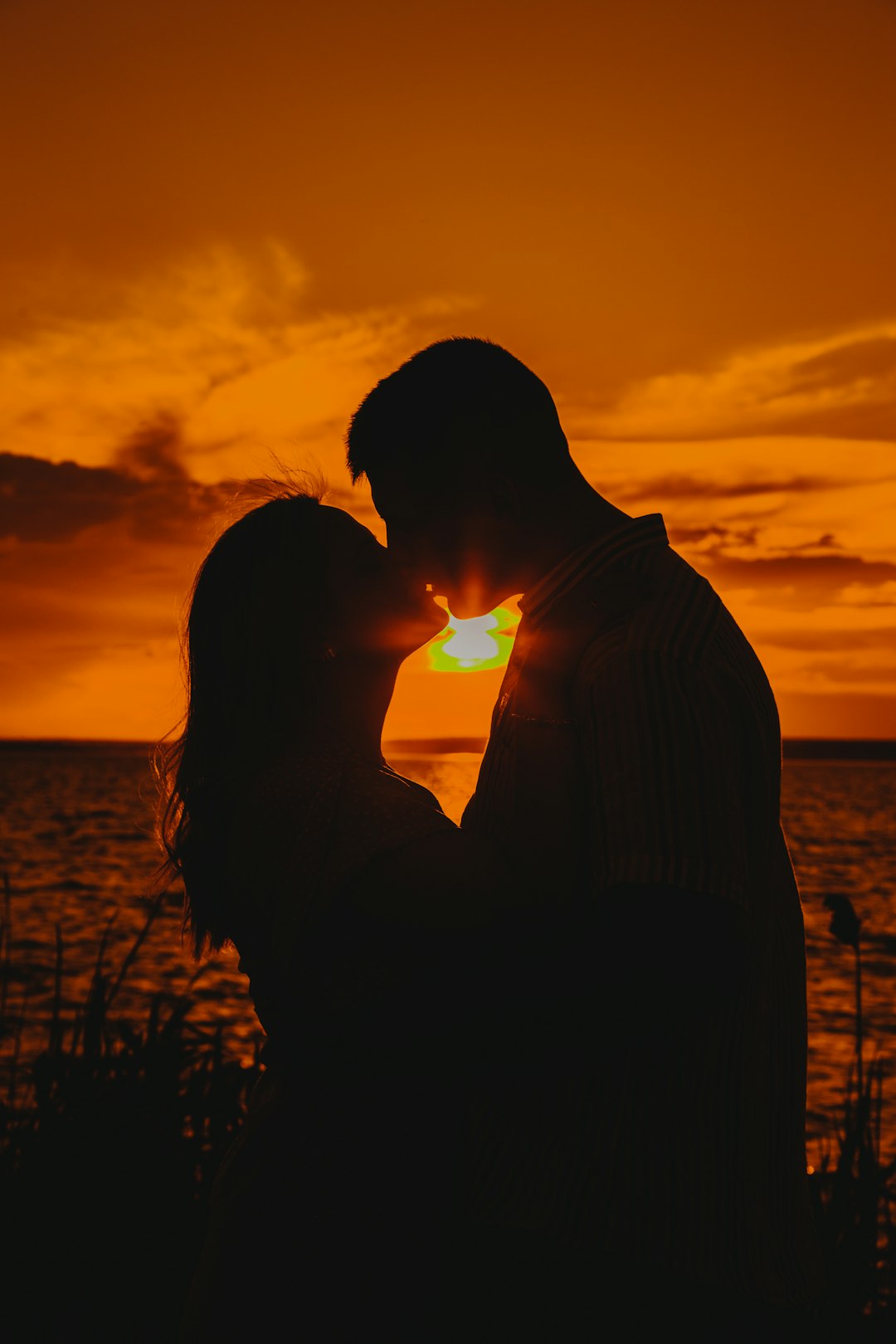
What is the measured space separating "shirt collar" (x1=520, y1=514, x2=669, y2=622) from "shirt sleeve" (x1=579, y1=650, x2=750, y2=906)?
1.19 ft

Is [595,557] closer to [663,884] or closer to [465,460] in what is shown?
[465,460]

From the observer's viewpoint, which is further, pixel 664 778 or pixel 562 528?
pixel 562 528

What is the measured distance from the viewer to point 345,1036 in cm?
214

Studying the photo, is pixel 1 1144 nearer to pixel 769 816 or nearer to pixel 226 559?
pixel 226 559

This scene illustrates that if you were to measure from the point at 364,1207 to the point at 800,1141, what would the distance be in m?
0.85

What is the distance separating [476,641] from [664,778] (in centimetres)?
174

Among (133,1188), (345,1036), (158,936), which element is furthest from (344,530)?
(158,936)

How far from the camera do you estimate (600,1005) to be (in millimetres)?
1684

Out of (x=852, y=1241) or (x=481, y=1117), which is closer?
(x=481, y=1117)

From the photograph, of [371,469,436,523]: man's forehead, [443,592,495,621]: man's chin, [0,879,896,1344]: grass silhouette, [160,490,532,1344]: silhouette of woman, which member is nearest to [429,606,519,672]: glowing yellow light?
[443,592,495,621]: man's chin

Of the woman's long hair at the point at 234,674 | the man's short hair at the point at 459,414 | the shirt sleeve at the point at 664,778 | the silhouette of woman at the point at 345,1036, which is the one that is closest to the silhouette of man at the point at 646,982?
the shirt sleeve at the point at 664,778

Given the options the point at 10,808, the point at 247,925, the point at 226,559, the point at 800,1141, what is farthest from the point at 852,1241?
the point at 10,808

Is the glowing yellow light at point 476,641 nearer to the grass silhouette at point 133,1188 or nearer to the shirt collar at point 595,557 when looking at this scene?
the shirt collar at point 595,557

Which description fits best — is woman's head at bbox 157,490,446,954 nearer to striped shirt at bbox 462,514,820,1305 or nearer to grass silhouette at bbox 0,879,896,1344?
striped shirt at bbox 462,514,820,1305
